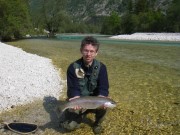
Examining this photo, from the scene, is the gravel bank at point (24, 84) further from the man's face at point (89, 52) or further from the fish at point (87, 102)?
the man's face at point (89, 52)

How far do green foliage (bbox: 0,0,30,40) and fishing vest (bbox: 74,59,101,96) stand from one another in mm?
54892

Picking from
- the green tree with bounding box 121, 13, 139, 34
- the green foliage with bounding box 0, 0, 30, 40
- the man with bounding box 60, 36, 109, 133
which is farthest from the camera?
the green tree with bounding box 121, 13, 139, 34

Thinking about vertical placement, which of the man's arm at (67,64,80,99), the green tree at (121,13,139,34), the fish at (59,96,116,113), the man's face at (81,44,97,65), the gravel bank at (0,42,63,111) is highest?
the green tree at (121,13,139,34)

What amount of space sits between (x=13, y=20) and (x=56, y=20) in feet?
122

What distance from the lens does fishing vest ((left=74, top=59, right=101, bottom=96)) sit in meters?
6.97

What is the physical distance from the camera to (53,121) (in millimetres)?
7926

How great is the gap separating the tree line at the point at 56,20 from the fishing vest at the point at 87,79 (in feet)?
180

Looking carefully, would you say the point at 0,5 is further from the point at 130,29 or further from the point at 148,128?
the point at 130,29

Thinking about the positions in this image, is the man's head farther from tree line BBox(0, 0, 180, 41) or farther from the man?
tree line BBox(0, 0, 180, 41)

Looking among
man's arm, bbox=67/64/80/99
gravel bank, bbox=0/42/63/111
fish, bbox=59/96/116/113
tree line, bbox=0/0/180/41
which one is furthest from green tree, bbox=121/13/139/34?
fish, bbox=59/96/116/113

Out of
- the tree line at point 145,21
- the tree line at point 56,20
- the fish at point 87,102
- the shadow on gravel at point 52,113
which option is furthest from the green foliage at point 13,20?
the fish at point 87,102

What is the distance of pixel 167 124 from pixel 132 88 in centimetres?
414

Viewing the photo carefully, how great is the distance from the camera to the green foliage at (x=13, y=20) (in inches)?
2339

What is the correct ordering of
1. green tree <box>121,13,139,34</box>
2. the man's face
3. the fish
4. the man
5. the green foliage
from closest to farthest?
1. the fish
2. the man's face
3. the man
4. the green foliage
5. green tree <box>121,13,139,34</box>
